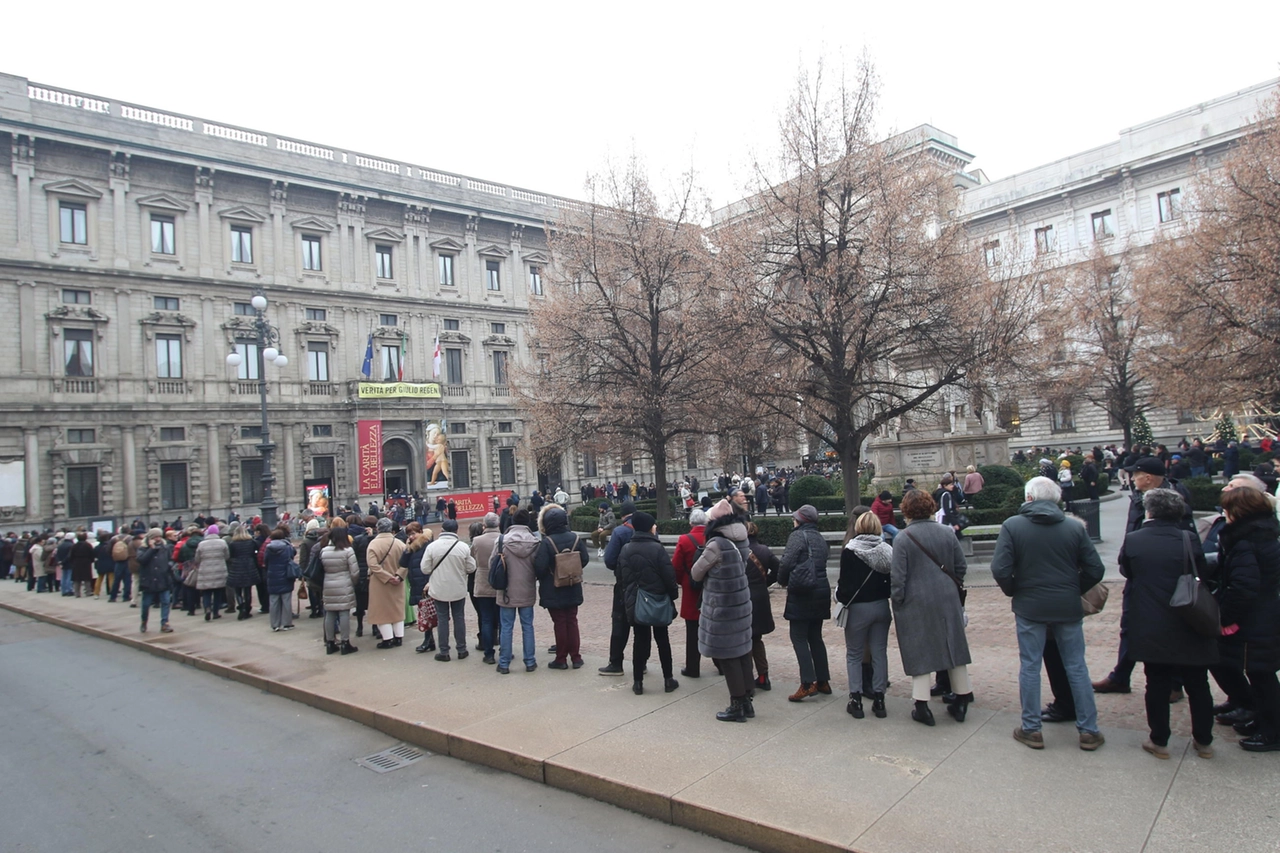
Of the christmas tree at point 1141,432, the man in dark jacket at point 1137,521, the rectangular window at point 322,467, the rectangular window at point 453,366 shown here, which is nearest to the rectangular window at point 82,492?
the rectangular window at point 322,467

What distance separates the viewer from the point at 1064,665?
555cm

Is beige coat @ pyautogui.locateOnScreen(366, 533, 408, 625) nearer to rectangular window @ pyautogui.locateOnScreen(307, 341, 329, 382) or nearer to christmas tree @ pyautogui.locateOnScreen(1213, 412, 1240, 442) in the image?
rectangular window @ pyautogui.locateOnScreen(307, 341, 329, 382)

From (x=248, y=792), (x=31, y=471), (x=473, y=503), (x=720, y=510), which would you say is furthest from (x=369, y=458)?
(x=720, y=510)

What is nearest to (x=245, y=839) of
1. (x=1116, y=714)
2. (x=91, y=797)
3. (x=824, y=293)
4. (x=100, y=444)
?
(x=91, y=797)

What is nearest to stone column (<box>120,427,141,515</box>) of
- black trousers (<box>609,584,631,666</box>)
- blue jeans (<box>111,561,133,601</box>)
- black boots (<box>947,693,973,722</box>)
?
blue jeans (<box>111,561,133,601</box>)

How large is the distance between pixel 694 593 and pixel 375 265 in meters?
40.2

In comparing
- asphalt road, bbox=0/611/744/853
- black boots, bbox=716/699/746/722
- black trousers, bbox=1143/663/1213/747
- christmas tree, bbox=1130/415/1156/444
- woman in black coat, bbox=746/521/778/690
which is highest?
christmas tree, bbox=1130/415/1156/444

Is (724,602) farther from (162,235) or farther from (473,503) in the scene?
(162,235)

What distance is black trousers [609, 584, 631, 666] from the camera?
8.25m

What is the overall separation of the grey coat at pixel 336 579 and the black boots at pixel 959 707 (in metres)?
7.92

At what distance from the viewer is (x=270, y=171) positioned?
128 feet

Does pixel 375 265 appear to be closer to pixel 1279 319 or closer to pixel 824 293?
pixel 824 293

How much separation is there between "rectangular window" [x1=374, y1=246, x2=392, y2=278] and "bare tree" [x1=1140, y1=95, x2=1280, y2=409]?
37.0 metres

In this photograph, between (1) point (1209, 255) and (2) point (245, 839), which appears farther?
(1) point (1209, 255)
